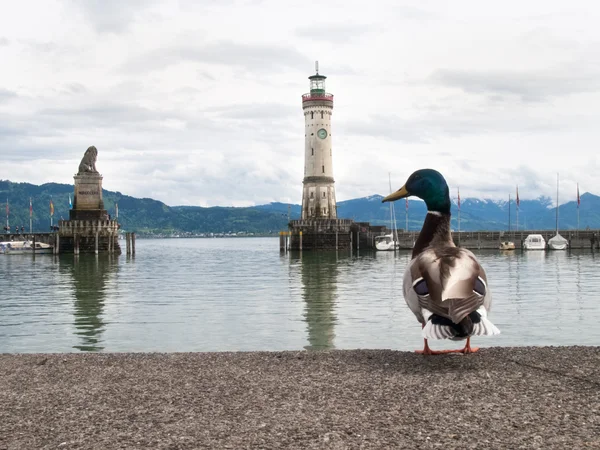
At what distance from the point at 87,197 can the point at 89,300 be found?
177 ft

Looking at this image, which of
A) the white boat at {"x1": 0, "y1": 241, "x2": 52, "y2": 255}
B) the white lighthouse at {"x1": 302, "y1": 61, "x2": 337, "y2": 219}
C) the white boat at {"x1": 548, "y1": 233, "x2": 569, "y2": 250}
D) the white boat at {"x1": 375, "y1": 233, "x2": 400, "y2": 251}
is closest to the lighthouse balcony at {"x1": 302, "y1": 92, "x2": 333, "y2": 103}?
the white lighthouse at {"x1": 302, "y1": 61, "x2": 337, "y2": 219}

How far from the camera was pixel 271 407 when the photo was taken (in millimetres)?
8594

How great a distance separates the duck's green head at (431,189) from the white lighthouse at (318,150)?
81.5 metres

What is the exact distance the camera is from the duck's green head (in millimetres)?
11828

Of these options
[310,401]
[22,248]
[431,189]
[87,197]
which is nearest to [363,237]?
[87,197]

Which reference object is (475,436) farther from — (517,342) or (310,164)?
(310,164)

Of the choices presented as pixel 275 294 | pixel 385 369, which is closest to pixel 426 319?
pixel 385 369

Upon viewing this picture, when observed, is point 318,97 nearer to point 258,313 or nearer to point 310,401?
point 258,313

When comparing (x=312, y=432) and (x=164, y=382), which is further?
(x=164, y=382)

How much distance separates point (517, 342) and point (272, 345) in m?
6.88

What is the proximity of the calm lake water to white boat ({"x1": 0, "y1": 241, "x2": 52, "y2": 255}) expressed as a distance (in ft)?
161

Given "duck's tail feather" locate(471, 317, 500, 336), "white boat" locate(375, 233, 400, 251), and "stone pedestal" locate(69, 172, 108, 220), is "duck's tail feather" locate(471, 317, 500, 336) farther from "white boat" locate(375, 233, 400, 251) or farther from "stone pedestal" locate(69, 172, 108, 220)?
"white boat" locate(375, 233, 400, 251)

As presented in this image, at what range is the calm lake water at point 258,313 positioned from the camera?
2030 cm

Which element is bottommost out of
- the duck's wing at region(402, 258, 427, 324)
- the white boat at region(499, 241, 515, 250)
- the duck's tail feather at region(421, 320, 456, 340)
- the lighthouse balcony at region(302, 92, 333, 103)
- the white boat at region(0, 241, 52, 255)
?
the white boat at region(499, 241, 515, 250)
